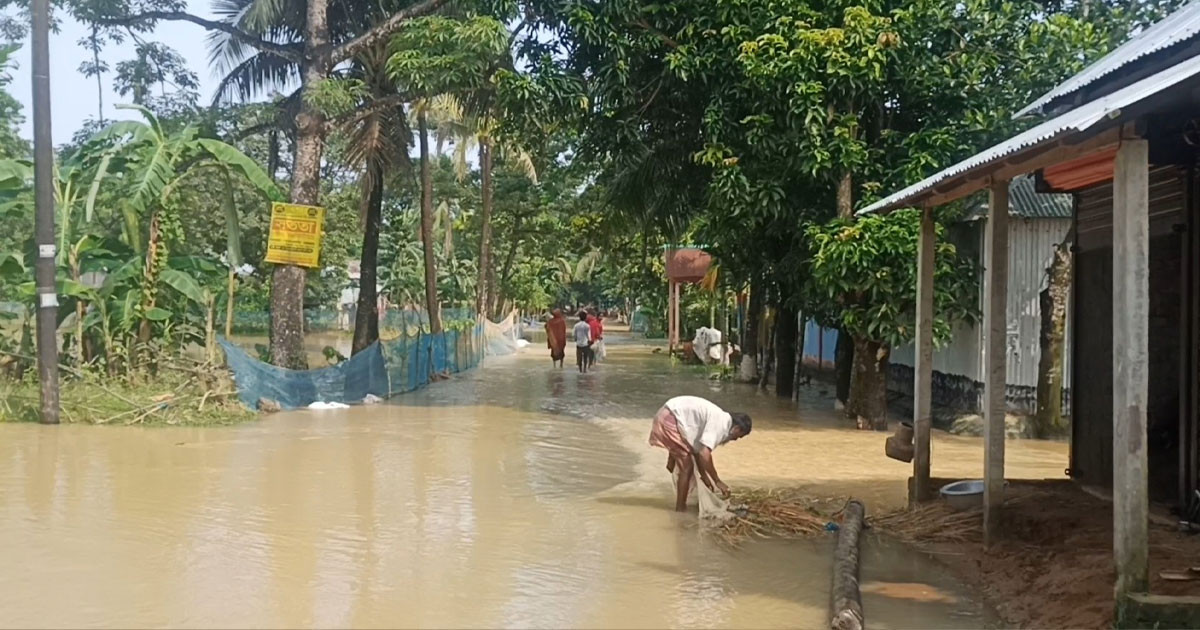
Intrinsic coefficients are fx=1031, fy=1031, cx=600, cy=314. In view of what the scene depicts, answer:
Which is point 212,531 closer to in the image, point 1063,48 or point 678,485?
point 678,485

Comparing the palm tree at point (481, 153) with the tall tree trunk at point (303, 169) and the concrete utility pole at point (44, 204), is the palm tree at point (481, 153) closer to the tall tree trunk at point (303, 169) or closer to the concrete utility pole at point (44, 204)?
the tall tree trunk at point (303, 169)

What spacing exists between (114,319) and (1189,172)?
1511 cm

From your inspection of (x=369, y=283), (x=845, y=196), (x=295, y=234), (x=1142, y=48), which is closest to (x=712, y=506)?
(x=1142, y=48)

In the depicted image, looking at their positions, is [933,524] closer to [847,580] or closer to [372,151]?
[847,580]

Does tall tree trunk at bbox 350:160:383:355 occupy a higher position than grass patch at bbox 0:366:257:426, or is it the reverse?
tall tree trunk at bbox 350:160:383:355

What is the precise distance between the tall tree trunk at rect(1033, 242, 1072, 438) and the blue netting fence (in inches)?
458

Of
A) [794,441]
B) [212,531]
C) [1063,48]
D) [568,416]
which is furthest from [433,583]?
[1063,48]

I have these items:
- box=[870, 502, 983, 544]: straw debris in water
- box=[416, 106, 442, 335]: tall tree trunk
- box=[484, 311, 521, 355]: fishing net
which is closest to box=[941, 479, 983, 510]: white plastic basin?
box=[870, 502, 983, 544]: straw debris in water

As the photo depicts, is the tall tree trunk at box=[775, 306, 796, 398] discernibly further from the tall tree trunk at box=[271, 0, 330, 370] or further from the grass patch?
the grass patch

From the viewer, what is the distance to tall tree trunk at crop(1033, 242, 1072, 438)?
14617 mm

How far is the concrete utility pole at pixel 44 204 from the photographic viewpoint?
14297 millimetres

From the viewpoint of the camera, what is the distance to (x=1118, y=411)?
→ 5633 mm

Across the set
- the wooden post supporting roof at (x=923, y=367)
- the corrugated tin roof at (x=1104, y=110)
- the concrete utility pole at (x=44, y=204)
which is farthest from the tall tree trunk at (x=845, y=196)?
the concrete utility pole at (x=44, y=204)

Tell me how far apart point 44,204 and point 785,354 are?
44.0 ft
